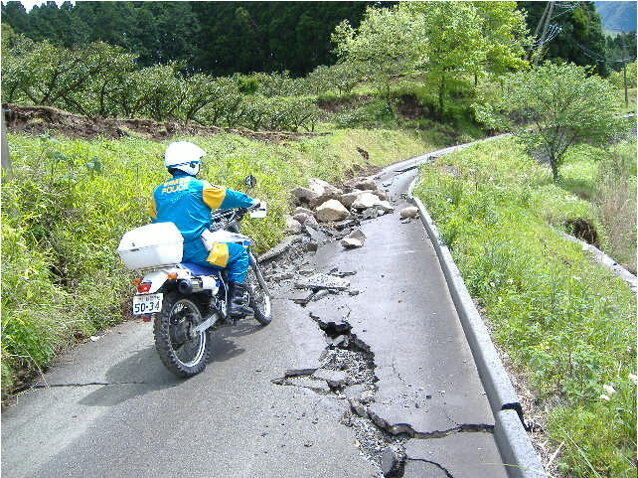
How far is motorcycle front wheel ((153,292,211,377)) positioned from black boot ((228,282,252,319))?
1.21 feet

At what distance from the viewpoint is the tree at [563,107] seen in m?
21.2

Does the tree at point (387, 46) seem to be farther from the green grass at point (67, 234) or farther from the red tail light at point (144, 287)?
the red tail light at point (144, 287)

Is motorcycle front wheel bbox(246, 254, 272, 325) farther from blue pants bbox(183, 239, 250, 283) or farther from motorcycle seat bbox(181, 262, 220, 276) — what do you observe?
motorcycle seat bbox(181, 262, 220, 276)

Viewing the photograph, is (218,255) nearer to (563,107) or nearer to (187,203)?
(187,203)

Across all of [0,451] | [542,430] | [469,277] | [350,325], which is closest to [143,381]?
[0,451]

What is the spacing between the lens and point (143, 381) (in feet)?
17.0

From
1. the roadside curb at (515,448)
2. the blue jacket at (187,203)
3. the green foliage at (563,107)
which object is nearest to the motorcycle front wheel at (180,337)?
the blue jacket at (187,203)

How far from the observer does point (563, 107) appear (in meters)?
21.8

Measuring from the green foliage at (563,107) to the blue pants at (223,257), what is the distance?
18.8m

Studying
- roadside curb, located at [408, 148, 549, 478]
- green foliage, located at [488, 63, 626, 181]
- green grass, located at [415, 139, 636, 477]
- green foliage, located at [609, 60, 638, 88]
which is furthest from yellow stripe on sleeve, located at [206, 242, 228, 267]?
green foliage, located at [609, 60, 638, 88]

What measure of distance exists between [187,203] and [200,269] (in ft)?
2.08

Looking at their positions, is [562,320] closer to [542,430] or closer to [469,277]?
[469,277]

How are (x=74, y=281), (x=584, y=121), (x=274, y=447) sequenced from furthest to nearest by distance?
(x=584, y=121)
(x=74, y=281)
(x=274, y=447)

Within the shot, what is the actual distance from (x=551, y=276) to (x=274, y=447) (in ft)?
13.7
